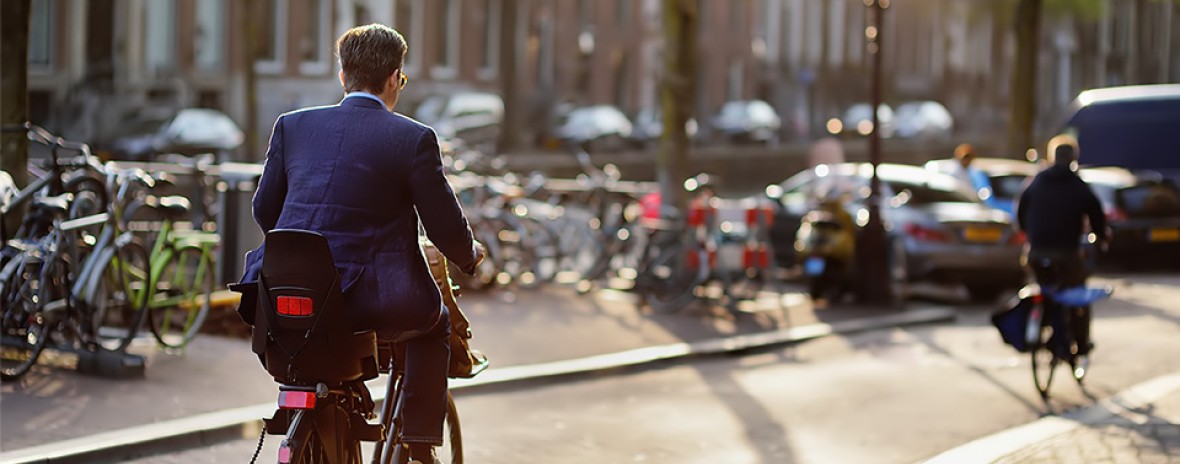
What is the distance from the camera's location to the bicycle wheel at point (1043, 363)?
1155cm

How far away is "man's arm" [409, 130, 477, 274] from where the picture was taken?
563cm

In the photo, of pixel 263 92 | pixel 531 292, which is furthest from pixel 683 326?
pixel 263 92

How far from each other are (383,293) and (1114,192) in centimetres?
1913

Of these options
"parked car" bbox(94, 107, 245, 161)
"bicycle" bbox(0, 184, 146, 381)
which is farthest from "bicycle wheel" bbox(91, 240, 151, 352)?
"parked car" bbox(94, 107, 245, 161)

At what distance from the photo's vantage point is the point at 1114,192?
23.5 meters

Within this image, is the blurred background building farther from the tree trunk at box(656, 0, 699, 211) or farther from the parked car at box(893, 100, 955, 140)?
the tree trunk at box(656, 0, 699, 211)

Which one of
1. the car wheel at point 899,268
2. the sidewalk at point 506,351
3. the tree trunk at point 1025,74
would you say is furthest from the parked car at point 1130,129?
the sidewalk at point 506,351

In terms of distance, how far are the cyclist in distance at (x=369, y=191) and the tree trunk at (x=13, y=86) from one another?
6.31m

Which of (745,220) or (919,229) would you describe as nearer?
(745,220)

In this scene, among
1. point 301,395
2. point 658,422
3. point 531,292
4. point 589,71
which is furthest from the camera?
point 589,71

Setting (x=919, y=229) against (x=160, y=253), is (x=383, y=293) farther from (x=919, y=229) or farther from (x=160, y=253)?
(x=919, y=229)

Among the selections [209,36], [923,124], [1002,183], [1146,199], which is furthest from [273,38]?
[1146,199]

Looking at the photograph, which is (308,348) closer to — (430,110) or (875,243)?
(875,243)

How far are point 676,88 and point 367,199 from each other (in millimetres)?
12330
